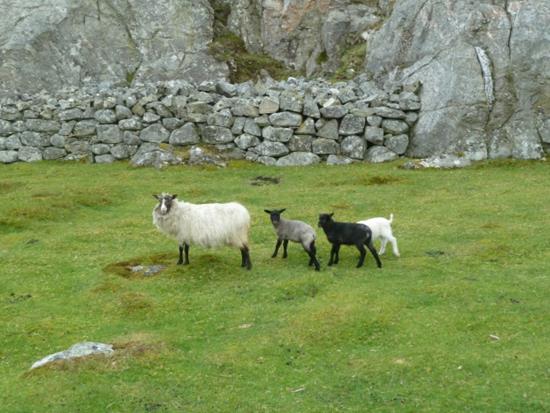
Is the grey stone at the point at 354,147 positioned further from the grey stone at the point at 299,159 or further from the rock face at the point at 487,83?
the rock face at the point at 487,83

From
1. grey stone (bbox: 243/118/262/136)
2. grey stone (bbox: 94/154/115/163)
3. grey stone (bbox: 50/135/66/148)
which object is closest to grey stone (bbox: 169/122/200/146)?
grey stone (bbox: 243/118/262/136)

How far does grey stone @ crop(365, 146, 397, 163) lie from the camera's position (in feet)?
136

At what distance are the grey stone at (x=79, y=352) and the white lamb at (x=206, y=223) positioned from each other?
5985 millimetres

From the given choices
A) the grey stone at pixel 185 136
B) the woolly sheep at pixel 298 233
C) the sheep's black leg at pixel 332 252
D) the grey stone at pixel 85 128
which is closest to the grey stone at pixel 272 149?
the grey stone at pixel 185 136

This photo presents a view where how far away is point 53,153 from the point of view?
45188 mm

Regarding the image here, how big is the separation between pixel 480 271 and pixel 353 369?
25.5 ft

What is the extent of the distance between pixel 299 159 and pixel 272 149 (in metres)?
1.71

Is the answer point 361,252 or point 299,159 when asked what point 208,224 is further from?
point 299,159

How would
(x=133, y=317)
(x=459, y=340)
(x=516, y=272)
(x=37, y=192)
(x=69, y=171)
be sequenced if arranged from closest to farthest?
(x=459, y=340), (x=133, y=317), (x=516, y=272), (x=37, y=192), (x=69, y=171)

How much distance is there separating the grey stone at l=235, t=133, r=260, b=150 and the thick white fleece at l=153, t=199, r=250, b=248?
67.5ft

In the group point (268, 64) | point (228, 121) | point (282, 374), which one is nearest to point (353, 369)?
point (282, 374)

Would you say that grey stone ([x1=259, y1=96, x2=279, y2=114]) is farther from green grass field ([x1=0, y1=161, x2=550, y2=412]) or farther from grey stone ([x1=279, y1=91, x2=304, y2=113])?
green grass field ([x1=0, y1=161, x2=550, y2=412])

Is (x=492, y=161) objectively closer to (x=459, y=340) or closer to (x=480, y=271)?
(x=480, y=271)

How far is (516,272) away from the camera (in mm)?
21297
